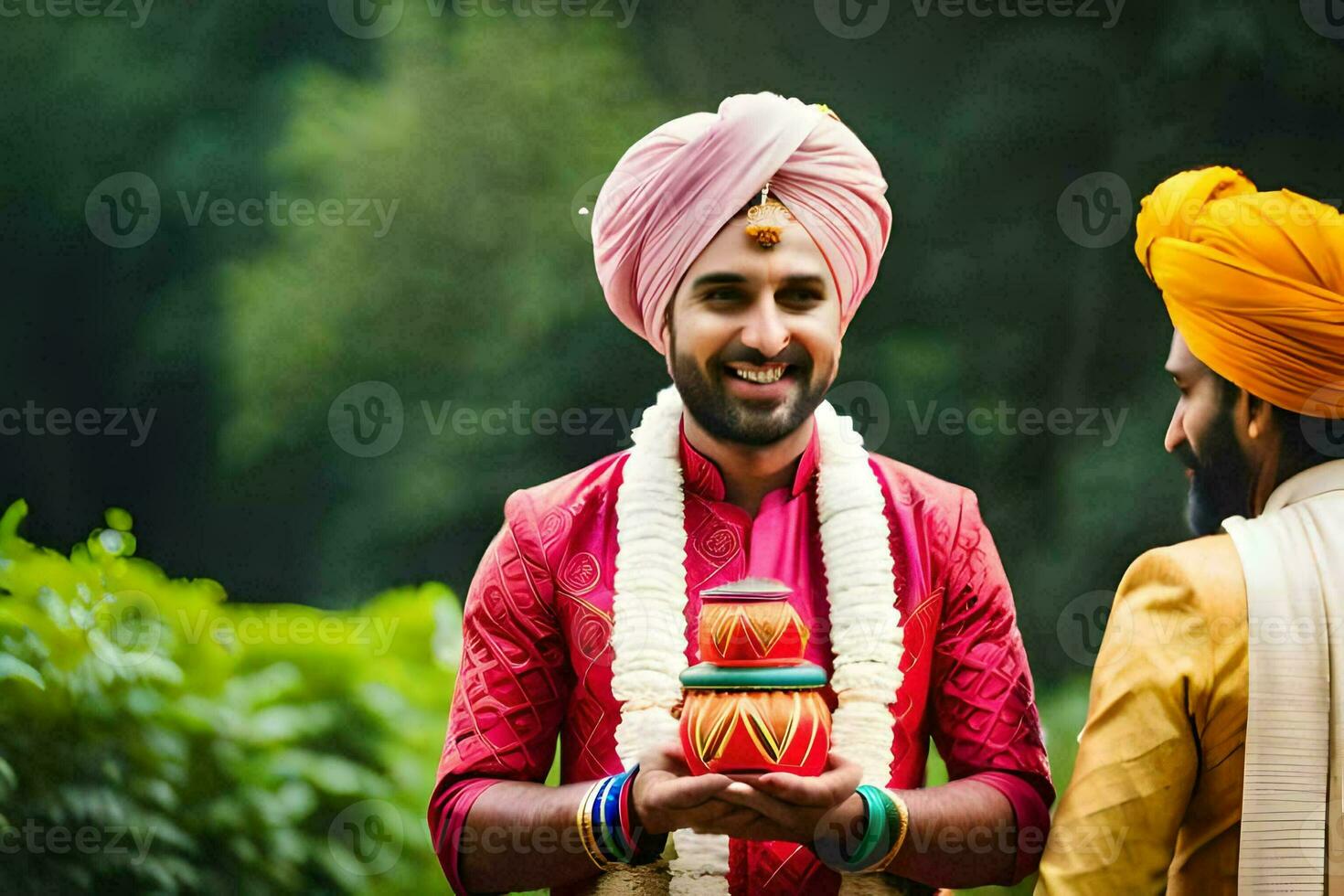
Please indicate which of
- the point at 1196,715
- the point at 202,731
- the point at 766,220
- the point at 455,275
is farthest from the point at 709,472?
the point at 202,731

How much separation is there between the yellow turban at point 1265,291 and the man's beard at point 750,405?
0.73 metres

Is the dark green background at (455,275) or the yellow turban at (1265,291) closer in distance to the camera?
the yellow turban at (1265,291)

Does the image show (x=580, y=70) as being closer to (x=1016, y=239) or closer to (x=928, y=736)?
(x=1016, y=239)

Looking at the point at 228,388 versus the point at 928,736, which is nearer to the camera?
the point at 928,736

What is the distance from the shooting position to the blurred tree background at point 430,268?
5.00m

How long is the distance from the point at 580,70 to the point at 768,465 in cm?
209

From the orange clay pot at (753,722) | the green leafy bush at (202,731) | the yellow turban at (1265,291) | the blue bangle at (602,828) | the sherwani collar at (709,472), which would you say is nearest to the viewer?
the orange clay pot at (753,722)

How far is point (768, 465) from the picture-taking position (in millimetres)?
3461

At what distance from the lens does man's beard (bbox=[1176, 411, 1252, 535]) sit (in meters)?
3.10

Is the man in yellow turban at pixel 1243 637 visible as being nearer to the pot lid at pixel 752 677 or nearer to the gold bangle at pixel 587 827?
the pot lid at pixel 752 677

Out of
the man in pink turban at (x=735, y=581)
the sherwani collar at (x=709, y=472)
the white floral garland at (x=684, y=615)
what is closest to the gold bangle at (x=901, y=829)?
the man in pink turban at (x=735, y=581)

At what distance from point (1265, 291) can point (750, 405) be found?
0.99 metres

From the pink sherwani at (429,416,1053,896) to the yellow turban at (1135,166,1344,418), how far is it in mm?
646

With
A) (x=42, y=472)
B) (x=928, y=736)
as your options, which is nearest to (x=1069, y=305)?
(x=928, y=736)
